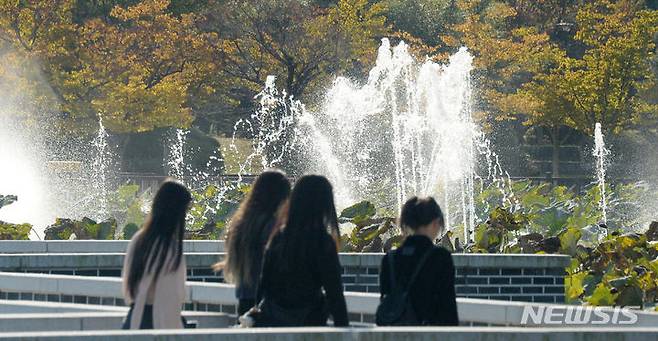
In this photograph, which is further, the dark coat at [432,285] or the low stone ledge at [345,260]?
the low stone ledge at [345,260]

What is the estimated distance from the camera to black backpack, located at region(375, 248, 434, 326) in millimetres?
6281

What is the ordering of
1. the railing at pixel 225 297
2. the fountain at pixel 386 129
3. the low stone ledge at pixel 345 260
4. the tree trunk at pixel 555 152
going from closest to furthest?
1. the railing at pixel 225 297
2. the low stone ledge at pixel 345 260
3. the fountain at pixel 386 129
4. the tree trunk at pixel 555 152

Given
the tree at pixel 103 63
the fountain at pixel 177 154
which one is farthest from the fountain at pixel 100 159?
the fountain at pixel 177 154

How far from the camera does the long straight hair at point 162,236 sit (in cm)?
645

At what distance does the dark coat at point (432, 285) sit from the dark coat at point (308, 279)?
29 cm

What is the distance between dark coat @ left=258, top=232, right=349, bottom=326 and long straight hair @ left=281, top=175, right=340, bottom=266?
0.02 metres

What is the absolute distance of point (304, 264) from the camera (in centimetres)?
631

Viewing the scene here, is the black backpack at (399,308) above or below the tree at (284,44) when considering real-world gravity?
below

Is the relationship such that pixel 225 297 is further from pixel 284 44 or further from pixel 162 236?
pixel 284 44

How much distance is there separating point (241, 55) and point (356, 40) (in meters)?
3.36

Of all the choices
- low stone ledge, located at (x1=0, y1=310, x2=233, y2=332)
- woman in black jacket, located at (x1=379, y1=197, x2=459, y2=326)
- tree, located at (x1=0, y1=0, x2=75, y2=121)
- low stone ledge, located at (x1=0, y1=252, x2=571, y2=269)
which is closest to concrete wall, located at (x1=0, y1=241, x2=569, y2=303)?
low stone ledge, located at (x1=0, y1=252, x2=571, y2=269)

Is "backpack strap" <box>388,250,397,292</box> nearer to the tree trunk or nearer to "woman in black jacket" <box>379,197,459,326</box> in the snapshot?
"woman in black jacket" <box>379,197,459,326</box>

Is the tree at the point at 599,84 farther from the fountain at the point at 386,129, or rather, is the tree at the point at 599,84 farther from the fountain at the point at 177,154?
the fountain at the point at 177,154

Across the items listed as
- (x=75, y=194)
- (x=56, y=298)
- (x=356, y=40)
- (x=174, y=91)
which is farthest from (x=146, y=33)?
(x=56, y=298)
